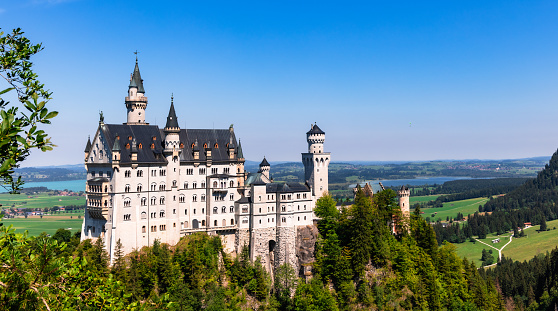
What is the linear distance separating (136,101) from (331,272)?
45.4 metres

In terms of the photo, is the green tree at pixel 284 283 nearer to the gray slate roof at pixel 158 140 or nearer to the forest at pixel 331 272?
the forest at pixel 331 272

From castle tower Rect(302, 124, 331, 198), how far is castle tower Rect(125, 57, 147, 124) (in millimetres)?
32094

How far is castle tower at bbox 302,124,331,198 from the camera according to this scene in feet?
335

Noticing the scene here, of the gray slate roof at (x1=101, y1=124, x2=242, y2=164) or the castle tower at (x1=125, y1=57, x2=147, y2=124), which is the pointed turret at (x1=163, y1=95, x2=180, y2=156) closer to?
the gray slate roof at (x1=101, y1=124, x2=242, y2=164)

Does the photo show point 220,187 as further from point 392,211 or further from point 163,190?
point 392,211

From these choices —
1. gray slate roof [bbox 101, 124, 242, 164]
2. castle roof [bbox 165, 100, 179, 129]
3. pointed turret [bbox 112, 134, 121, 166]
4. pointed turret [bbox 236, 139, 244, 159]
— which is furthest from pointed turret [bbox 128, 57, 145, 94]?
pointed turret [bbox 236, 139, 244, 159]

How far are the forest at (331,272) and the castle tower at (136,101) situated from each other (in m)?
22.5

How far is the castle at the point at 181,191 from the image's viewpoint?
272 feet

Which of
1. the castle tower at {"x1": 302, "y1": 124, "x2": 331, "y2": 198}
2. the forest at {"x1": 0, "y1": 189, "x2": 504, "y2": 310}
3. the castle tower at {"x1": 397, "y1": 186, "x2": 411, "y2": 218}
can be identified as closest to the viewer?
the forest at {"x1": 0, "y1": 189, "x2": 504, "y2": 310}

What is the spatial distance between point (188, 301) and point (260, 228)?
18.5 metres

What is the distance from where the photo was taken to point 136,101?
91.9 meters

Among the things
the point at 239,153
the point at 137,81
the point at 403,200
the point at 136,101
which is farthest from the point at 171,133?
the point at 403,200

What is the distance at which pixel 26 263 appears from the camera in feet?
69.9

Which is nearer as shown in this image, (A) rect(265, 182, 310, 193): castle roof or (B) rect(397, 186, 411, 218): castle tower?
(A) rect(265, 182, 310, 193): castle roof
